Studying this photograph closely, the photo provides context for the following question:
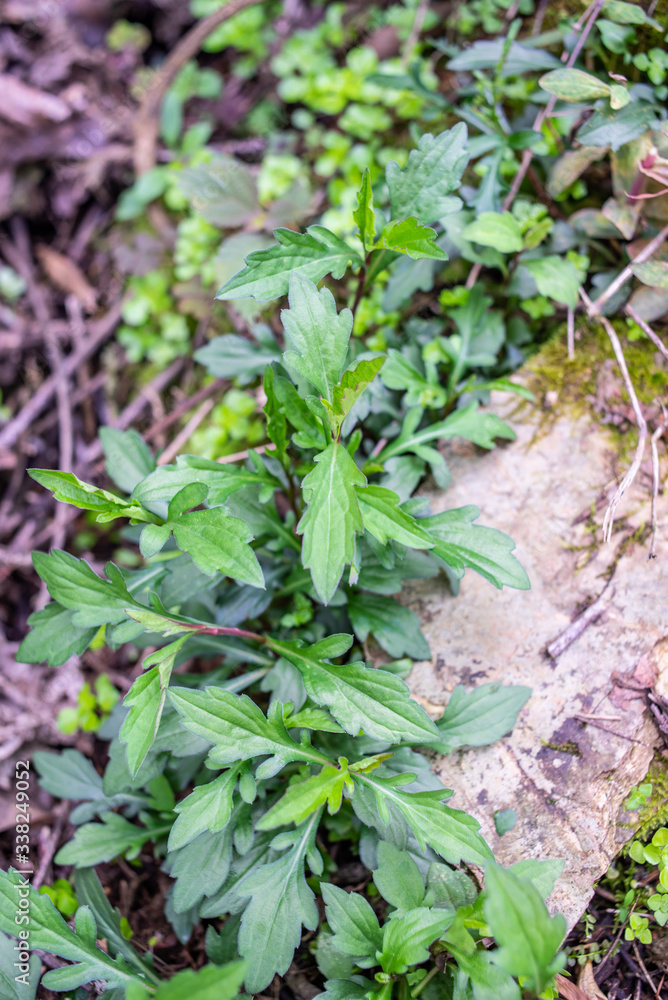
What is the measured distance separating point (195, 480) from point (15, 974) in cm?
151

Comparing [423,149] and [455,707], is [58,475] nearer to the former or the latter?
[455,707]

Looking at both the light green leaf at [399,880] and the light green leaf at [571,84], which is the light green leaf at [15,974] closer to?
the light green leaf at [399,880]

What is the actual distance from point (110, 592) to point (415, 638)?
3.20 feet

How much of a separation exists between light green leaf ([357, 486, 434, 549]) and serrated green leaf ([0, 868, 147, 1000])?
1414 millimetres

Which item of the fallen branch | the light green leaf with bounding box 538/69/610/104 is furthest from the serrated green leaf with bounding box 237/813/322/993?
the fallen branch

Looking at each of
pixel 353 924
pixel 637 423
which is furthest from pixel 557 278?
pixel 353 924

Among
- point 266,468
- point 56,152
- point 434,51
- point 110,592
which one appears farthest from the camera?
point 56,152

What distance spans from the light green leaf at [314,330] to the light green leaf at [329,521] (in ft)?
0.84

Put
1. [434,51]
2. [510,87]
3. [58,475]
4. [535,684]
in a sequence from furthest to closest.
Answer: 1. [434,51]
2. [510,87]
3. [535,684]
4. [58,475]

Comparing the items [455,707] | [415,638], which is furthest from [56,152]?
[455,707]

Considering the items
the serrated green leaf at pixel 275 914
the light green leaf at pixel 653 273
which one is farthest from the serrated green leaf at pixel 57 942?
the light green leaf at pixel 653 273

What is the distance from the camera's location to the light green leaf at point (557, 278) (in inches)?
92.0

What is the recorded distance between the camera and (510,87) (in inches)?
107

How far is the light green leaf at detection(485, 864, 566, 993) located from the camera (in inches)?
52.4
